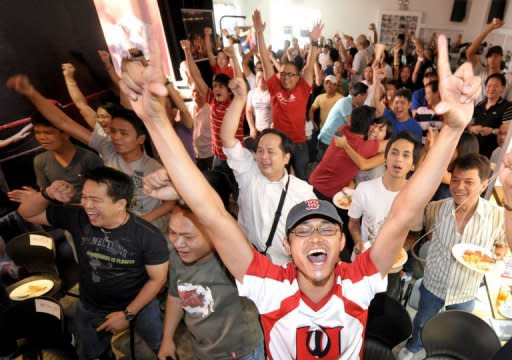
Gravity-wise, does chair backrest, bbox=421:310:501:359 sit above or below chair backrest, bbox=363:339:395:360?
above

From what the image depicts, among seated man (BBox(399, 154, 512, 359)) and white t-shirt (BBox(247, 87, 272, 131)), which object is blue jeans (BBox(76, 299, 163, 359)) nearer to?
seated man (BBox(399, 154, 512, 359))

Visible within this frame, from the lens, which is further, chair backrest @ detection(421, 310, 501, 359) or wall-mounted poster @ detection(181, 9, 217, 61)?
wall-mounted poster @ detection(181, 9, 217, 61)

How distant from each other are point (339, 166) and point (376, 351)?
1677mm

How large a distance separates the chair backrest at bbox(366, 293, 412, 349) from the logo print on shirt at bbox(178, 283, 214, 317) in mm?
1018

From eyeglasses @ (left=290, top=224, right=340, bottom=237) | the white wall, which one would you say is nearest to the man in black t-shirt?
eyeglasses @ (left=290, top=224, right=340, bottom=237)

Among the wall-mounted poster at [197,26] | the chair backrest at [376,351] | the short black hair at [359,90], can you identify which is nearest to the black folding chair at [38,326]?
the chair backrest at [376,351]

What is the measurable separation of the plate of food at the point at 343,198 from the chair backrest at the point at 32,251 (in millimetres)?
2617

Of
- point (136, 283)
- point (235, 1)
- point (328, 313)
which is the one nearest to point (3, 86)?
point (136, 283)

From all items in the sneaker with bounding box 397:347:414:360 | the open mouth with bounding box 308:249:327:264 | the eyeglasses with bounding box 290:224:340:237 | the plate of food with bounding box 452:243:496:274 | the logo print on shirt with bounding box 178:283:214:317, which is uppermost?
the eyeglasses with bounding box 290:224:340:237

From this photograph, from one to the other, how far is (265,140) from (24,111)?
251 cm

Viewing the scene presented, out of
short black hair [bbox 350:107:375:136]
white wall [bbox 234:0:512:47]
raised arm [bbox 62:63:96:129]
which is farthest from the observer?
white wall [bbox 234:0:512:47]

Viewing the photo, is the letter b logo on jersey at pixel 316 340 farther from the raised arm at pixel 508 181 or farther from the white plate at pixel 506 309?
the white plate at pixel 506 309

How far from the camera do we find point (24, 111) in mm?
3141

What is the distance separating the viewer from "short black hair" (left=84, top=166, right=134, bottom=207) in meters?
1.93
